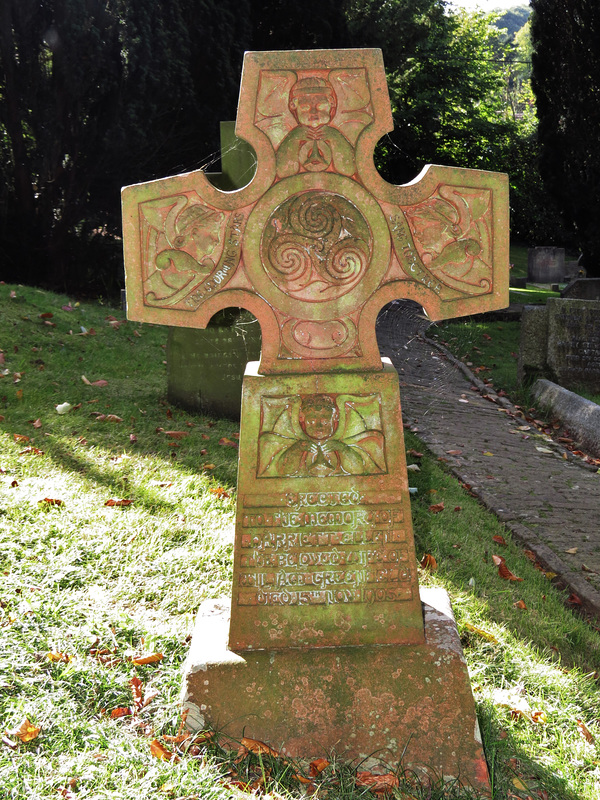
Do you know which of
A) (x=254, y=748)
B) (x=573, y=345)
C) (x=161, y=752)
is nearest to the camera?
(x=161, y=752)

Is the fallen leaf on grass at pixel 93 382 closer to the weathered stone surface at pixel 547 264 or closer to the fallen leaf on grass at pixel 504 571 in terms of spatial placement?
the fallen leaf on grass at pixel 504 571

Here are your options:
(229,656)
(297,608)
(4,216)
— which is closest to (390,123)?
(297,608)

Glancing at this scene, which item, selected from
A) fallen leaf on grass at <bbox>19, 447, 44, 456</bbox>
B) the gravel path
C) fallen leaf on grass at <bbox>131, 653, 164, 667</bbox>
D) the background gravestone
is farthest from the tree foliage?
fallen leaf on grass at <bbox>131, 653, 164, 667</bbox>

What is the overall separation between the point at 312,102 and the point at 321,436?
118 centimetres

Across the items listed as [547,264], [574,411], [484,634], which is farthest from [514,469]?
[547,264]

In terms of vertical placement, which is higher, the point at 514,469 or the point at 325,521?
the point at 325,521

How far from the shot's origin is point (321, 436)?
8.62 feet

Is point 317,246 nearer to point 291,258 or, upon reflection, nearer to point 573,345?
point 291,258

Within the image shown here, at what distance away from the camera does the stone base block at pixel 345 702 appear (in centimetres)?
254

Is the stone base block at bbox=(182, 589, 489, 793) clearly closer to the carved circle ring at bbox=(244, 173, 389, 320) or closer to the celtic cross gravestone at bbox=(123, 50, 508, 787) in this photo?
the celtic cross gravestone at bbox=(123, 50, 508, 787)

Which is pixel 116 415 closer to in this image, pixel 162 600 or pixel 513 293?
pixel 162 600

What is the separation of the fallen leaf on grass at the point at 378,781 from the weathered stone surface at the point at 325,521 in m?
0.44

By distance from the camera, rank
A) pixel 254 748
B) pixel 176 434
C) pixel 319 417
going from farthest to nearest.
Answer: pixel 176 434
pixel 319 417
pixel 254 748

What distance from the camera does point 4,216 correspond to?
10.4 meters
